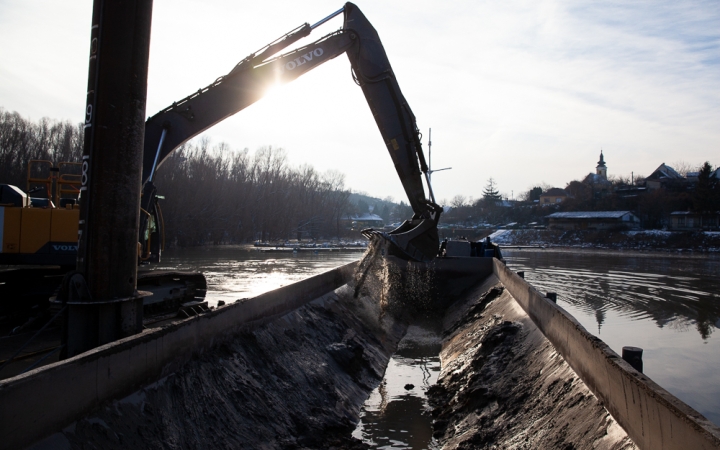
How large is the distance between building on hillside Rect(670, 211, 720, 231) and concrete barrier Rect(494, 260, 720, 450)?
Answer: 2644 inches

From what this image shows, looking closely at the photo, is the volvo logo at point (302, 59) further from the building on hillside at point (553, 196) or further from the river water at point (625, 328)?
the building on hillside at point (553, 196)

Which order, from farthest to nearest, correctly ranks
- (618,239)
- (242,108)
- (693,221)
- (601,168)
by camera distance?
(601,168) → (618,239) → (693,221) → (242,108)

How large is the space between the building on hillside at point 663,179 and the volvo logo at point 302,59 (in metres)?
77.6

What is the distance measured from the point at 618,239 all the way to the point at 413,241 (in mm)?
60515

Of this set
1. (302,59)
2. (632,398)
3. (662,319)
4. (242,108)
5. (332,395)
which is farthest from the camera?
(662,319)

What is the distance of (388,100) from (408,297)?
14.8 ft

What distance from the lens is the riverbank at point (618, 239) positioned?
5672cm

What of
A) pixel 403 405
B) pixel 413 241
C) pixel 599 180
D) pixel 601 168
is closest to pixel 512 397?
pixel 403 405

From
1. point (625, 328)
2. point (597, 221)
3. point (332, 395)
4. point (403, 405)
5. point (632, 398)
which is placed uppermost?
point (597, 221)

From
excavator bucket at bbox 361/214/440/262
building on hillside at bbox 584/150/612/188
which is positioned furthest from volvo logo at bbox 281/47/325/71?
building on hillside at bbox 584/150/612/188

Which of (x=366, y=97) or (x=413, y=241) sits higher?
(x=366, y=97)

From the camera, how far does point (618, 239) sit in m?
65.2

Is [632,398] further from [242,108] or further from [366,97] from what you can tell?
[366,97]

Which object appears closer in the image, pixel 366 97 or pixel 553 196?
pixel 366 97
